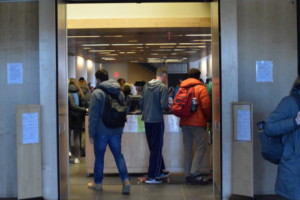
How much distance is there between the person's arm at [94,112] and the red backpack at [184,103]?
44.3 inches

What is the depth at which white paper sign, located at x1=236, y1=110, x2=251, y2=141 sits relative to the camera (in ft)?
14.5

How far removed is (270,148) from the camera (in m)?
3.29

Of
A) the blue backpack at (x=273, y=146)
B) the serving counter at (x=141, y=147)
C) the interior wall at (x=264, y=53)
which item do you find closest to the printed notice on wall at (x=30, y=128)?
the serving counter at (x=141, y=147)

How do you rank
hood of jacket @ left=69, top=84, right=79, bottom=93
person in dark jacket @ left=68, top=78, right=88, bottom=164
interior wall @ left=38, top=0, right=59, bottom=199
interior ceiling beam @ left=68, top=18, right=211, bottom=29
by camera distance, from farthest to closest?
interior ceiling beam @ left=68, top=18, right=211, bottom=29 < hood of jacket @ left=69, top=84, right=79, bottom=93 < person in dark jacket @ left=68, top=78, right=88, bottom=164 < interior wall @ left=38, top=0, right=59, bottom=199

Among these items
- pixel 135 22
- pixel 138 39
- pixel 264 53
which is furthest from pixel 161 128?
pixel 138 39

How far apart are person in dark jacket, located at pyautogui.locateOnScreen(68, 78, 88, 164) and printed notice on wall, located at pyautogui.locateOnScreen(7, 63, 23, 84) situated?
2616mm

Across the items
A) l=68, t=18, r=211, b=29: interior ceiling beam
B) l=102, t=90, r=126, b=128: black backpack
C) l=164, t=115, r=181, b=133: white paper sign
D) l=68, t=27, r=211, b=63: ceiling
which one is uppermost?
l=68, t=27, r=211, b=63: ceiling

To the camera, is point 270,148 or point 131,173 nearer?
point 270,148

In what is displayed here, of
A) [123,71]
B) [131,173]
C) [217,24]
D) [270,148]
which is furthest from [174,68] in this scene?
[270,148]

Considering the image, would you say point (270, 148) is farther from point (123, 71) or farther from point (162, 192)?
point (123, 71)

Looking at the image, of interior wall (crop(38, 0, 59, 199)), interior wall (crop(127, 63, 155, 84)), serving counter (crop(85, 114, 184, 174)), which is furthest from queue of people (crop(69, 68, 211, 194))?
interior wall (crop(127, 63, 155, 84))

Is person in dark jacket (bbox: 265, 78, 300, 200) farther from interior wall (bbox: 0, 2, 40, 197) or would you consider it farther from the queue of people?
interior wall (bbox: 0, 2, 40, 197)

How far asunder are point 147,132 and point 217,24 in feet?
6.47

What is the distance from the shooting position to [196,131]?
5.92 m
